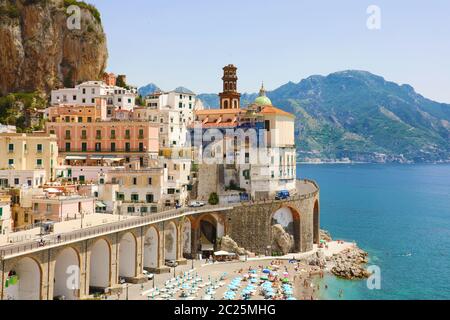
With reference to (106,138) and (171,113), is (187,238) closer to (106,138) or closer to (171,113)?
(106,138)

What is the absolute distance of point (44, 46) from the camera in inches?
3708

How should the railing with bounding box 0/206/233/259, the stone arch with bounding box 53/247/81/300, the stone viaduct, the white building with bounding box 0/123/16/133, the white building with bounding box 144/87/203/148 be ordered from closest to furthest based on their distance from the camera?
1. the railing with bounding box 0/206/233/259
2. the stone viaduct
3. the stone arch with bounding box 53/247/81/300
4. the white building with bounding box 0/123/16/133
5. the white building with bounding box 144/87/203/148

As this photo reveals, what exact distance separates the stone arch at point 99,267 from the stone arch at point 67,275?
5.14 metres

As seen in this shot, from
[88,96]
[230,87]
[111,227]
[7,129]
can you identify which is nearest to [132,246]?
[111,227]

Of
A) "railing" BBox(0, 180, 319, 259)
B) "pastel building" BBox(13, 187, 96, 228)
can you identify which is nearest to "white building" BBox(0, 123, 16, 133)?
"pastel building" BBox(13, 187, 96, 228)

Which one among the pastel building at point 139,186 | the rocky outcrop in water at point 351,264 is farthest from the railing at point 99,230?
the rocky outcrop in water at point 351,264

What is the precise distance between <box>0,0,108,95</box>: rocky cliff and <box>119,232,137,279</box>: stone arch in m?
46.6

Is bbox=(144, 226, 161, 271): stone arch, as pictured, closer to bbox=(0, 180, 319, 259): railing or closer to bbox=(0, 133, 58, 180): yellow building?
bbox=(0, 180, 319, 259): railing

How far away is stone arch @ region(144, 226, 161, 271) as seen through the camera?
62875mm

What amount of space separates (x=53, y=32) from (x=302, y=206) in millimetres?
52851

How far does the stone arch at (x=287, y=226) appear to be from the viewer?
76.9 meters

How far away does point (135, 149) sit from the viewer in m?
81.4
